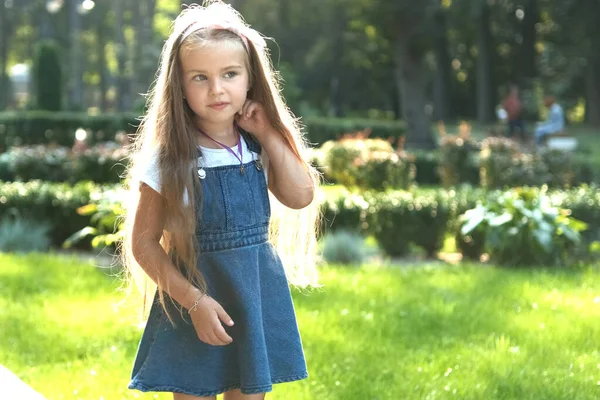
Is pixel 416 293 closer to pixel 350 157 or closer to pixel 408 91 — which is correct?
pixel 350 157

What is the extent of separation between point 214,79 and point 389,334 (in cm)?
305

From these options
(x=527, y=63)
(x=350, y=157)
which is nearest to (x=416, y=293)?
(x=350, y=157)

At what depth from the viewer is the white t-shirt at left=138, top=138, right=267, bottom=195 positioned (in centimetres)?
261

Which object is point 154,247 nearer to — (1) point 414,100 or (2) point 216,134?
(2) point 216,134

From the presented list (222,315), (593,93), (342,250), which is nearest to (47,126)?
(342,250)

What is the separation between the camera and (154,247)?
2609 mm

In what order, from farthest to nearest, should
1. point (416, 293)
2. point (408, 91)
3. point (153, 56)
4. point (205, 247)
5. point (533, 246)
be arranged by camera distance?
point (153, 56)
point (408, 91)
point (533, 246)
point (416, 293)
point (205, 247)

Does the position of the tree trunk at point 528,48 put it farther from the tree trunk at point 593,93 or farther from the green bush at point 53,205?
the green bush at point 53,205

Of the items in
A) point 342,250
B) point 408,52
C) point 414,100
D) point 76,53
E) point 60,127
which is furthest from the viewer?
point 76,53

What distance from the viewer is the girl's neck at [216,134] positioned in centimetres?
274

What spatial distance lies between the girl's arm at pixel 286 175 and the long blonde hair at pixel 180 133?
30mm

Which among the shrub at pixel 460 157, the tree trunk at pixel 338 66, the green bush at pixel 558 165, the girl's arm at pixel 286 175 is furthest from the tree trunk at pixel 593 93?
the girl's arm at pixel 286 175

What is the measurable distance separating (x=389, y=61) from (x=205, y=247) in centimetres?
4159

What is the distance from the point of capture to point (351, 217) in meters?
9.40
